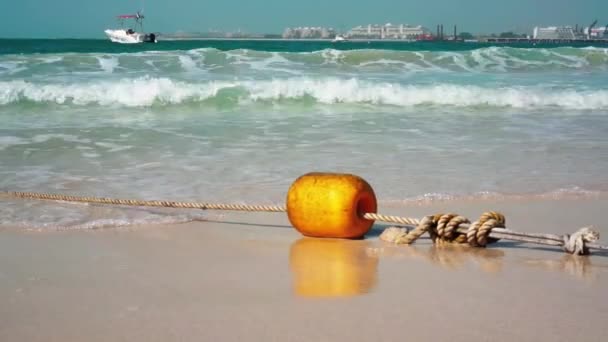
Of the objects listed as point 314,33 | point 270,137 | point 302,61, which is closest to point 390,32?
point 314,33

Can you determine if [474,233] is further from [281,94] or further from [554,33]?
[554,33]

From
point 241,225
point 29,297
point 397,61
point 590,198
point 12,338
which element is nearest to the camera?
point 12,338

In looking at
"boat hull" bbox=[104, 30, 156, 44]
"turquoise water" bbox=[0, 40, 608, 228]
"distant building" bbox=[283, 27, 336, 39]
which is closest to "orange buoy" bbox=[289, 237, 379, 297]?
"turquoise water" bbox=[0, 40, 608, 228]

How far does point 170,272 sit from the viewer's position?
2844 millimetres

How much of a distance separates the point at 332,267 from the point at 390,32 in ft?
290

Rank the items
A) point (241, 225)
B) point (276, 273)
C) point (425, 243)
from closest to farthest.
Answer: point (276, 273)
point (425, 243)
point (241, 225)

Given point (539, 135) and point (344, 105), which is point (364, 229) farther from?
point (344, 105)

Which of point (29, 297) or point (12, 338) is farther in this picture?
point (29, 297)

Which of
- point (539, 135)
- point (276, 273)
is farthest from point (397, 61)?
point (276, 273)

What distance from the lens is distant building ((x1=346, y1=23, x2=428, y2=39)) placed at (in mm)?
88562

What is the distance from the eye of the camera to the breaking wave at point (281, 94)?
1132 centimetres

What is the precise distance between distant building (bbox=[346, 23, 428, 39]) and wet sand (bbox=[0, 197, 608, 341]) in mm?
87105

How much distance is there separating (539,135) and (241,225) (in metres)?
4.64

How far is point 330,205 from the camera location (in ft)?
11.0
